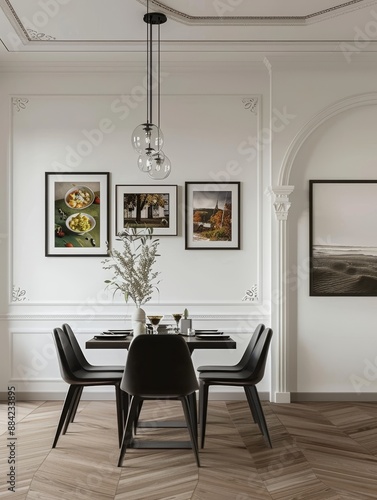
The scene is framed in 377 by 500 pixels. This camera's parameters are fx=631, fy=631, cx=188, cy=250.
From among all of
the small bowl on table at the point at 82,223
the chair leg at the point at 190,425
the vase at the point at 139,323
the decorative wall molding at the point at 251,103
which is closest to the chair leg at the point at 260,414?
the chair leg at the point at 190,425

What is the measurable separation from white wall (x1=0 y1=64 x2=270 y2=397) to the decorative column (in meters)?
0.15

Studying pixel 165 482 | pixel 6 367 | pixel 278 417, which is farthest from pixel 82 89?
pixel 165 482

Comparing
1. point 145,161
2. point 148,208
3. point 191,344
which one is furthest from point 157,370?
point 148,208

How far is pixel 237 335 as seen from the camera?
5871 millimetres

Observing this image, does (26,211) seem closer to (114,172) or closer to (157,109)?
(114,172)

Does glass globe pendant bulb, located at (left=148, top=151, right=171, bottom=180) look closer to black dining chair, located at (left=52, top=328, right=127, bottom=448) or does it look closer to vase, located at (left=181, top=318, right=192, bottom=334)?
vase, located at (left=181, top=318, right=192, bottom=334)

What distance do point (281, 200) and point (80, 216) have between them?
6.13 feet

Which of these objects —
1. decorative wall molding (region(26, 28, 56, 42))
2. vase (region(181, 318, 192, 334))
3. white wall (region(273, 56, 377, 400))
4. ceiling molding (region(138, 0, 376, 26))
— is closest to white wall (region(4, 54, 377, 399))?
white wall (region(273, 56, 377, 400))

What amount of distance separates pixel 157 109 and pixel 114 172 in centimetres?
72

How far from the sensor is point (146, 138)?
4.31 meters

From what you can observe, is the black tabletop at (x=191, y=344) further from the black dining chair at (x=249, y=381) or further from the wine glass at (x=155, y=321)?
the wine glass at (x=155, y=321)

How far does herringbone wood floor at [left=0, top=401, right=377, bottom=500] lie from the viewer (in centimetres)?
336

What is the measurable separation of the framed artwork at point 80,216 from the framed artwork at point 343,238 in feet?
6.38

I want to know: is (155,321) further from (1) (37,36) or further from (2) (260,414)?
(1) (37,36)
